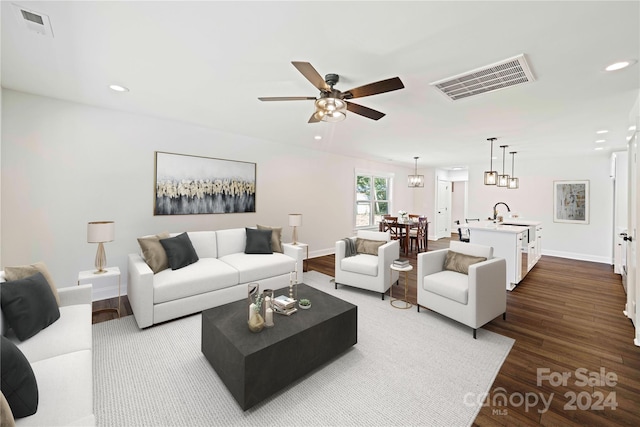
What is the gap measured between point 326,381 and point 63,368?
5.39 ft

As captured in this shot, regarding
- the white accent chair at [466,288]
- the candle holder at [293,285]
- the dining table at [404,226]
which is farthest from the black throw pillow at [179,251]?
the dining table at [404,226]

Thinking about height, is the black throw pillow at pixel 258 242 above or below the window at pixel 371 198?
below

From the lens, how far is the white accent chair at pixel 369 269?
365 cm

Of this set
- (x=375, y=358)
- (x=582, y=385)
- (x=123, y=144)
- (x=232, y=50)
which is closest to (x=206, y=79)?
(x=232, y=50)

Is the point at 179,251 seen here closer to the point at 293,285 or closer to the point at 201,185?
the point at 201,185

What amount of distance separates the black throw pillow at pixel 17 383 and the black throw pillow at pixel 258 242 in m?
2.88

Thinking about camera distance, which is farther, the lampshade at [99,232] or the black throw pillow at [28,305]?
the lampshade at [99,232]

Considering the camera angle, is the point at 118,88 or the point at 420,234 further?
the point at 420,234

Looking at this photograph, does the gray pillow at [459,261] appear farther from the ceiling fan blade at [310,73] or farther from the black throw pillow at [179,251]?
the black throw pillow at [179,251]

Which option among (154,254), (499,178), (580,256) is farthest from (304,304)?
(580,256)

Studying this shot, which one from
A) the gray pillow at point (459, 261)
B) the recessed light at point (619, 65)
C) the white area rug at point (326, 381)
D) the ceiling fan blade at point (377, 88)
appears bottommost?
the white area rug at point (326, 381)

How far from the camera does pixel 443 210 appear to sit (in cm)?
938

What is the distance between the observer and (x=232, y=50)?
2049mm

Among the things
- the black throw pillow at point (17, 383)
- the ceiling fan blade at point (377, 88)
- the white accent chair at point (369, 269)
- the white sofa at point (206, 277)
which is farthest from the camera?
the white accent chair at point (369, 269)
